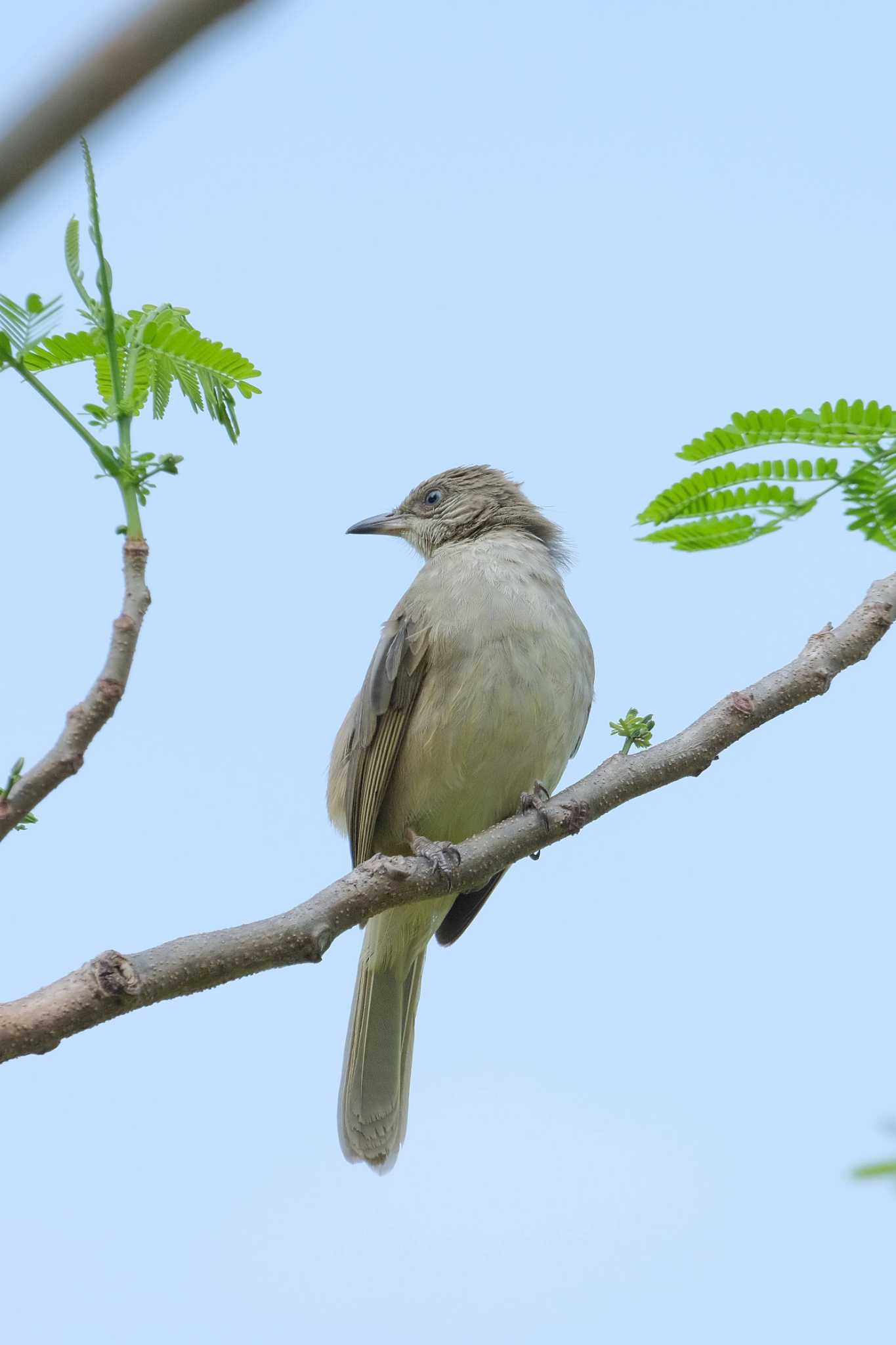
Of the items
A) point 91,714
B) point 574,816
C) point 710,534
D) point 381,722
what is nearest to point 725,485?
point 710,534

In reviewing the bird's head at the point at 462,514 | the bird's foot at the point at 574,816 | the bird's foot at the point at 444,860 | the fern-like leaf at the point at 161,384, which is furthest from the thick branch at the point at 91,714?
the bird's head at the point at 462,514

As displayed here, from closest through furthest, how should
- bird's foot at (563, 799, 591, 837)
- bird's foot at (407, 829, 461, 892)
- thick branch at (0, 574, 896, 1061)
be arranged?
thick branch at (0, 574, 896, 1061), bird's foot at (407, 829, 461, 892), bird's foot at (563, 799, 591, 837)

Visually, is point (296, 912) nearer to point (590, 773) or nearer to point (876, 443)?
point (590, 773)

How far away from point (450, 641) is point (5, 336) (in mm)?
3708

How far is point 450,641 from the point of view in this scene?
6.53 m

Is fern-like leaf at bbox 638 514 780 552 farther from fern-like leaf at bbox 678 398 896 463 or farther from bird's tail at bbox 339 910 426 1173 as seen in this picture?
bird's tail at bbox 339 910 426 1173

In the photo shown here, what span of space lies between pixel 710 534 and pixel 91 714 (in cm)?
199

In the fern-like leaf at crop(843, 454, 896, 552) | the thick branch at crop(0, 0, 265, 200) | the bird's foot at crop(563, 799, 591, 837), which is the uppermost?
the fern-like leaf at crop(843, 454, 896, 552)

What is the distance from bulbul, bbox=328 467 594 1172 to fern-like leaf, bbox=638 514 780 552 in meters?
2.46

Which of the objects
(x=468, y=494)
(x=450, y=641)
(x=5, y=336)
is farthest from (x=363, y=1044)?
(x=5, y=336)

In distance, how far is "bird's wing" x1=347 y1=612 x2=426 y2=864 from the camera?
6.65m

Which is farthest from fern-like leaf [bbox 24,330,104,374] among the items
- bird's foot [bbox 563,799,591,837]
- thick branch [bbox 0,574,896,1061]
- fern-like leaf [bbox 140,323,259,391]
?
bird's foot [bbox 563,799,591,837]

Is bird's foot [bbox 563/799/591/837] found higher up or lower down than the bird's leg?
lower down

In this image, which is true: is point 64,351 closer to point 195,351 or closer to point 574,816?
point 195,351
